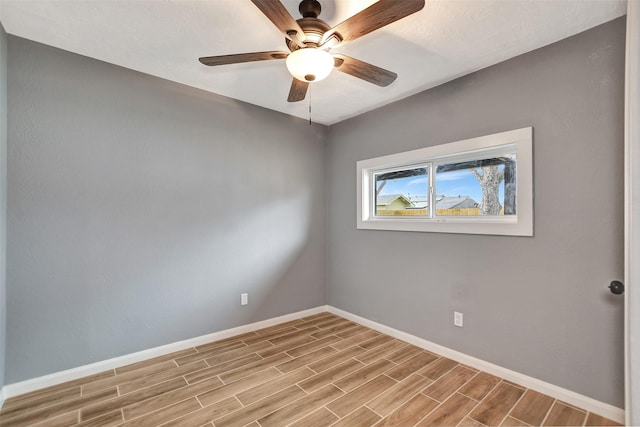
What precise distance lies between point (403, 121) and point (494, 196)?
1140 mm

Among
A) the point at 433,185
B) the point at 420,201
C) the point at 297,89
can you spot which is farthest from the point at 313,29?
the point at 420,201

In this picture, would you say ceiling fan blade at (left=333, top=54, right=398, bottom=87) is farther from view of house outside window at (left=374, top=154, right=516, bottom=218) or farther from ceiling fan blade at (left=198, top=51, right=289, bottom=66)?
view of house outside window at (left=374, top=154, right=516, bottom=218)

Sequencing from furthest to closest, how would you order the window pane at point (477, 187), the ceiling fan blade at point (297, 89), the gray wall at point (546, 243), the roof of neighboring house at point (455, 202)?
the roof of neighboring house at point (455, 202) < the window pane at point (477, 187) < the ceiling fan blade at point (297, 89) < the gray wall at point (546, 243)

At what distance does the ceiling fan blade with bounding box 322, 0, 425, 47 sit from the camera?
1315mm

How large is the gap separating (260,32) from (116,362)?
109 inches

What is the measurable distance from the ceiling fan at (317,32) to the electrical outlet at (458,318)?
80.6 inches

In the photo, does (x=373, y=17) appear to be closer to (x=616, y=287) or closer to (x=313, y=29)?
(x=313, y=29)

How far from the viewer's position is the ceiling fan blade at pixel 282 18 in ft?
4.32

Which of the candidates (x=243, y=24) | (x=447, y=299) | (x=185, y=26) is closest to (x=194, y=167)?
(x=185, y=26)

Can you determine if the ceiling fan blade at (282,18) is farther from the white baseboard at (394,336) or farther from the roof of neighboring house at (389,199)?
the white baseboard at (394,336)

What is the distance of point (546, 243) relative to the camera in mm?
2055

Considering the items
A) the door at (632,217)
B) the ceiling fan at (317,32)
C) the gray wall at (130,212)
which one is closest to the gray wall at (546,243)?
the door at (632,217)

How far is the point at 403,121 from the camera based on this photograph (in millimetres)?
2986

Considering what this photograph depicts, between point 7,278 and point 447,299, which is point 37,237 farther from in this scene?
point 447,299
